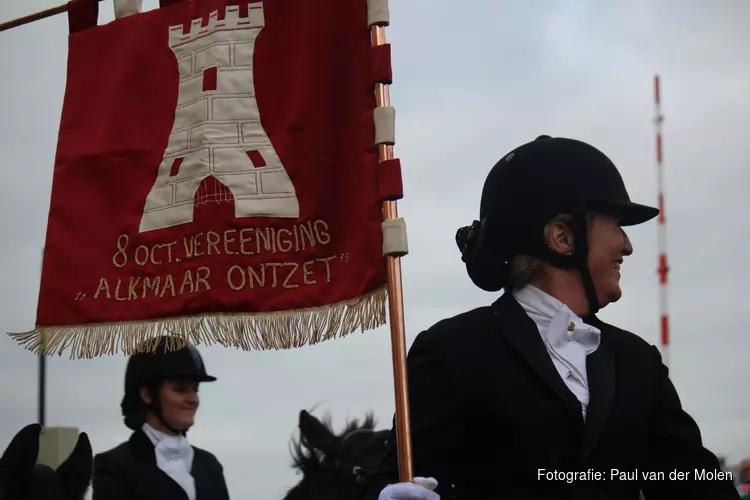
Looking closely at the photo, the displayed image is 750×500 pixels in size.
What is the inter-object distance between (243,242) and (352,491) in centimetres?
222

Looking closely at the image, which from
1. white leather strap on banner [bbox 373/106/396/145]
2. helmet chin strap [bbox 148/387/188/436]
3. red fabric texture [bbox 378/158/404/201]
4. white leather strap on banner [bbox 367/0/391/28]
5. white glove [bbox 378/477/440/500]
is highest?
white leather strap on banner [bbox 367/0/391/28]

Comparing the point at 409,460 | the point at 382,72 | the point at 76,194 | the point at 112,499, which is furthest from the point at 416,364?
the point at 112,499

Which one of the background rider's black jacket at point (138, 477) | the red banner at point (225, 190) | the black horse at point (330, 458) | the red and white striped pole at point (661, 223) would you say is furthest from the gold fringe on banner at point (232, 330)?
the red and white striped pole at point (661, 223)

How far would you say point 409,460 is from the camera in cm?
362

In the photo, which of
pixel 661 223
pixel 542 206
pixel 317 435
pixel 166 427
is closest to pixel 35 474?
pixel 542 206

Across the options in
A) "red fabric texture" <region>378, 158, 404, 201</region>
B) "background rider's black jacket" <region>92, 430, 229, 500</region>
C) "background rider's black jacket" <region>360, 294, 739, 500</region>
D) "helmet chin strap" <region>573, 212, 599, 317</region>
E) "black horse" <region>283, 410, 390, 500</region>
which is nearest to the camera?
"background rider's black jacket" <region>360, 294, 739, 500</region>

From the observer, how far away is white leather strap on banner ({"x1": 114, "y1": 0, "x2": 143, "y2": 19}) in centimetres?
504

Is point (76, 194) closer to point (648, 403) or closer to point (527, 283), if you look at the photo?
point (527, 283)

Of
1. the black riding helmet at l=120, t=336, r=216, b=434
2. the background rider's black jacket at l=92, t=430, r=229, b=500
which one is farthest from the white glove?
the black riding helmet at l=120, t=336, r=216, b=434

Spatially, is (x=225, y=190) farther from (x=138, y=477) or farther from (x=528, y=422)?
(x=138, y=477)

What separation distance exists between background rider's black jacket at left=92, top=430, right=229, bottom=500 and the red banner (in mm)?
2592

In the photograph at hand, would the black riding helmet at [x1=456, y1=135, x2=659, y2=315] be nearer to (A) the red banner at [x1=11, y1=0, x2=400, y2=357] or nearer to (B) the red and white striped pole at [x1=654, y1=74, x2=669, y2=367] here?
(A) the red banner at [x1=11, y1=0, x2=400, y2=357]

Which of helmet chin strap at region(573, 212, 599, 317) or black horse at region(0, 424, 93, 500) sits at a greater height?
helmet chin strap at region(573, 212, 599, 317)

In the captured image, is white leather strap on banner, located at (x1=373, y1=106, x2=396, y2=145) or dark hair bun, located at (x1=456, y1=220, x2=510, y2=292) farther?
white leather strap on banner, located at (x1=373, y1=106, x2=396, y2=145)
